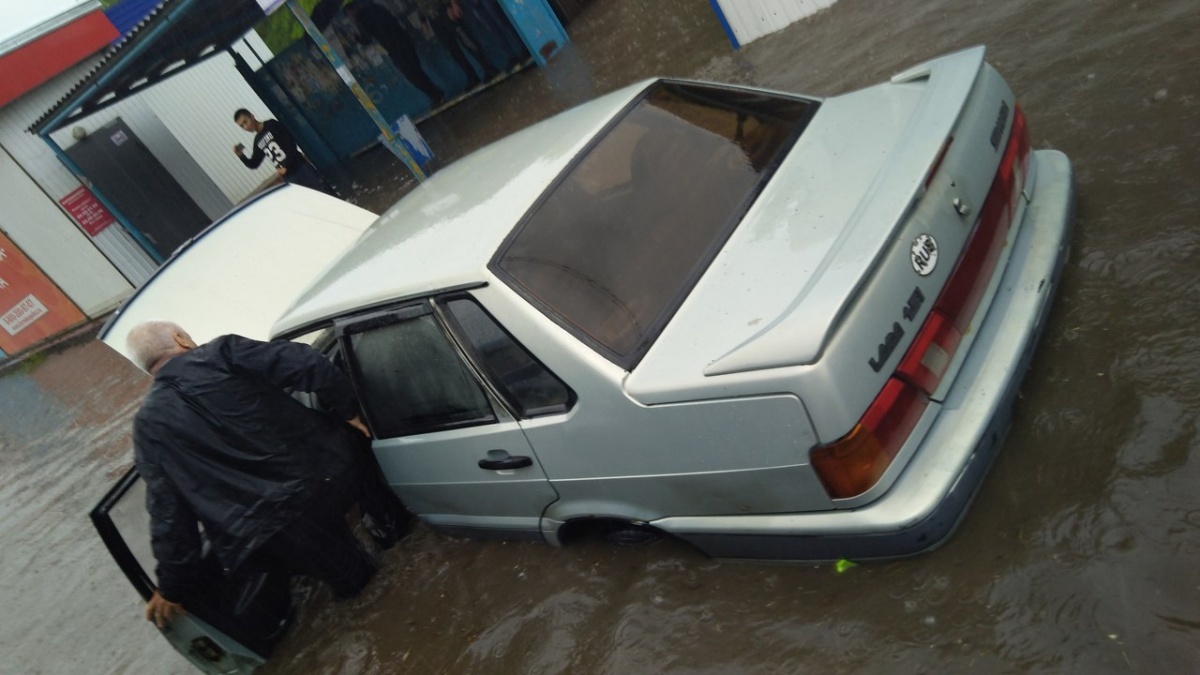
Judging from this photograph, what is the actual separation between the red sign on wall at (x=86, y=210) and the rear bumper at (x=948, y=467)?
56.6 ft

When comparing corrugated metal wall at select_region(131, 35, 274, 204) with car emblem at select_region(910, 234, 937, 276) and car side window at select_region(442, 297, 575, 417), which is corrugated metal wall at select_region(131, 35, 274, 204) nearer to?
car side window at select_region(442, 297, 575, 417)

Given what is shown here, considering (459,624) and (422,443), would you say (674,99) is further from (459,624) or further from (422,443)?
(459,624)

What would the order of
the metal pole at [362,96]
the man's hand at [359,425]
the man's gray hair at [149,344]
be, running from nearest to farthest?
the man's gray hair at [149,344] → the man's hand at [359,425] → the metal pole at [362,96]

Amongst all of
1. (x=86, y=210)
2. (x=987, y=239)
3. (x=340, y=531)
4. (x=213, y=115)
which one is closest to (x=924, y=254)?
(x=987, y=239)

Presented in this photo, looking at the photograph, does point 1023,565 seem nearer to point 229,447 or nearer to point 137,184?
point 229,447

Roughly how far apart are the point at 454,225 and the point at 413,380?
683 millimetres

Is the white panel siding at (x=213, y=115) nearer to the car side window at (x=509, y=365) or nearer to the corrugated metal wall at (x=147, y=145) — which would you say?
the corrugated metal wall at (x=147, y=145)

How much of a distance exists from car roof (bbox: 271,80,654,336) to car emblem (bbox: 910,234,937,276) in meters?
1.40

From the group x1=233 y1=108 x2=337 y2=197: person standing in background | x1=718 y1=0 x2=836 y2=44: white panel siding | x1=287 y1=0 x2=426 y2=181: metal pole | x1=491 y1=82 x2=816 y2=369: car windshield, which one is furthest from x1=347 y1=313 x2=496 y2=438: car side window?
x1=718 y1=0 x2=836 y2=44: white panel siding

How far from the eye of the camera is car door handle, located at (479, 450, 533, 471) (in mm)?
3334

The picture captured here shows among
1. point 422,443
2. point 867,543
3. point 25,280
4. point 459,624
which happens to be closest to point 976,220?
point 867,543

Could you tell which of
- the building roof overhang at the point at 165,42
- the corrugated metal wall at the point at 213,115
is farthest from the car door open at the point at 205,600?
the corrugated metal wall at the point at 213,115

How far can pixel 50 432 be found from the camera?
446 inches

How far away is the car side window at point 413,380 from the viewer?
3.39m
